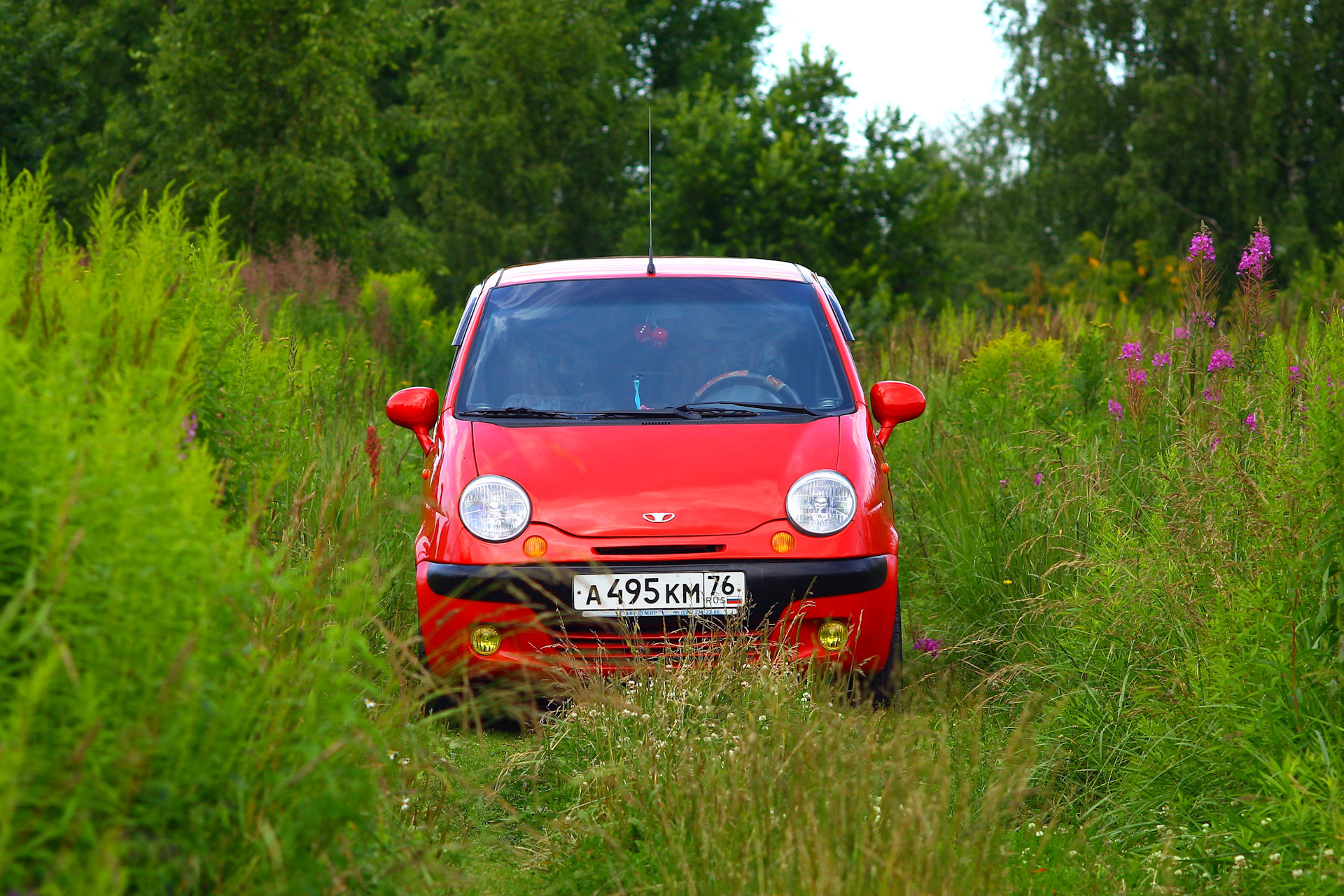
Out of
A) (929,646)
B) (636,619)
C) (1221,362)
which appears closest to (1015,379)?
(1221,362)

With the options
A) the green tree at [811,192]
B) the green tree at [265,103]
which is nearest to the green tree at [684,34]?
the green tree at [811,192]

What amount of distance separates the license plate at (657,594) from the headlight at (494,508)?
0.32m

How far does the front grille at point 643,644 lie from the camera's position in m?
4.05

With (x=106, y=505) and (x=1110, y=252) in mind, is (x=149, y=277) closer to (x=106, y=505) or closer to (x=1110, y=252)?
(x=106, y=505)

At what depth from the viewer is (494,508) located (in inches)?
179

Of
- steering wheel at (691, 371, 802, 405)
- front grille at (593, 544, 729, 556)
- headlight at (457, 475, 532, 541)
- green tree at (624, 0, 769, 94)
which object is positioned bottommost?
front grille at (593, 544, 729, 556)

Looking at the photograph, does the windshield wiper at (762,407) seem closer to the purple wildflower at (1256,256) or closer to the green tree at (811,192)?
the purple wildflower at (1256,256)

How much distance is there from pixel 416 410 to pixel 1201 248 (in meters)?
3.61

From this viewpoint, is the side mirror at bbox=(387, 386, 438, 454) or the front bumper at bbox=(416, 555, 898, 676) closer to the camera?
the front bumper at bbox=(416, 555, 898, 676)

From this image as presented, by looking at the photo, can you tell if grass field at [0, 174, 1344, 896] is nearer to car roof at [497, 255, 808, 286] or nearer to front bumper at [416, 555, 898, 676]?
front bumper at [416, 555, 898, 676]

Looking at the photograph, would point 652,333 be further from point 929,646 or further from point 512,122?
point 512,122

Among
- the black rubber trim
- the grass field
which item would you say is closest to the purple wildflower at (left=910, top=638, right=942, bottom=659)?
the grass field

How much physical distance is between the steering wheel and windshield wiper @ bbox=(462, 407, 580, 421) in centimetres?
55

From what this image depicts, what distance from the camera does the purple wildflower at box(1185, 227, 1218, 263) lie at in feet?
19.7
